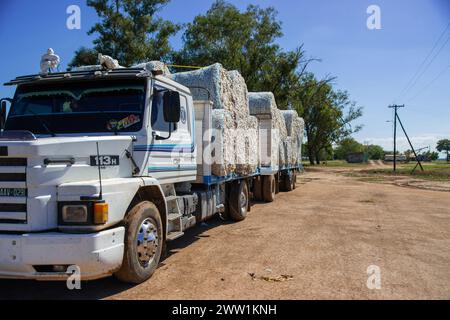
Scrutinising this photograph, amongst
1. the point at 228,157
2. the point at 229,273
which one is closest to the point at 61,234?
the point at 229,273

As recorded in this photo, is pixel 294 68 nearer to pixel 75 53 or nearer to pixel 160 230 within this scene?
pixel 75 53

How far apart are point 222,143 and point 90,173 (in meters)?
4.08

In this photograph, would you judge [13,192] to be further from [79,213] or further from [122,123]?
[122,123]

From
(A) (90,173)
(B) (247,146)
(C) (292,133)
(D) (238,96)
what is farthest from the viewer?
(C) (292,133)

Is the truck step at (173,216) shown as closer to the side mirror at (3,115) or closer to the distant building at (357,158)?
the side mirror at (3,115)

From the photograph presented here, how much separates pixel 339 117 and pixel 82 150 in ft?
186

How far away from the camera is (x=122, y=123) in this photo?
5223 millimetres

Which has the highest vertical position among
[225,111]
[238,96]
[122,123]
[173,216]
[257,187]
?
[238,96]

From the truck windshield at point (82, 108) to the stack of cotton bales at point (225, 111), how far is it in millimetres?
2935

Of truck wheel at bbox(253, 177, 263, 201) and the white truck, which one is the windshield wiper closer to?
the white truck

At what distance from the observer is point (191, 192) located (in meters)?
7.34

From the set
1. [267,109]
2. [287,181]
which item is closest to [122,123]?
[267,109]

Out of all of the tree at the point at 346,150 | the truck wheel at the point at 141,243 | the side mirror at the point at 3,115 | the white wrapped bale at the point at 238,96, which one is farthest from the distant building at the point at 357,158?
the side mirror at the point at 3,115
